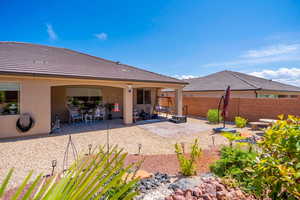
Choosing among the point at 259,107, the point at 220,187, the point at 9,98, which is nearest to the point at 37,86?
the point at 9,98

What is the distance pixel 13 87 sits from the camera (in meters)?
7.53

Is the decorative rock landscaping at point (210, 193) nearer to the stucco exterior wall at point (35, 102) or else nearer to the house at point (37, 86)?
the house at point (37, 86)

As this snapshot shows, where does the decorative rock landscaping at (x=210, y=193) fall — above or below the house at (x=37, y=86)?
A: below

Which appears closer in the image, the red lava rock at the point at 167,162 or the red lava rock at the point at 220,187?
the red lava rock at the point at 220,187

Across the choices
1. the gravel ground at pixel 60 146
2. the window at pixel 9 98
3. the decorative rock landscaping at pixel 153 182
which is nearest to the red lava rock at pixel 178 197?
the decorative rock landscaping at pixel 153 182

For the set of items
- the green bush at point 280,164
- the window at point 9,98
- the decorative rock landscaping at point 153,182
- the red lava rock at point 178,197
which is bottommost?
the decorative rock landscaping at point 153,182

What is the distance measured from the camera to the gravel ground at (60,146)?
4645mm

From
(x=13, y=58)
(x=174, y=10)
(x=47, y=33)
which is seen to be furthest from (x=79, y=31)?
(x=174, y=10)

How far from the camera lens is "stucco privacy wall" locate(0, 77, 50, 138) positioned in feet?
24.3

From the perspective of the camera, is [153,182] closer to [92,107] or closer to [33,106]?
[33,106]

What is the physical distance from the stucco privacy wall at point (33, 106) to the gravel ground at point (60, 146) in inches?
31.0

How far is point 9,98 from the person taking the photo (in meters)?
7.58

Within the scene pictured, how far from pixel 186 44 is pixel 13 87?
12960 millimetres

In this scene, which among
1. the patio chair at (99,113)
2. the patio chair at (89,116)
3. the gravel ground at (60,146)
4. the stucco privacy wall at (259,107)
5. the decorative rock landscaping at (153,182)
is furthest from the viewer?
the patio chair at (99,113)
